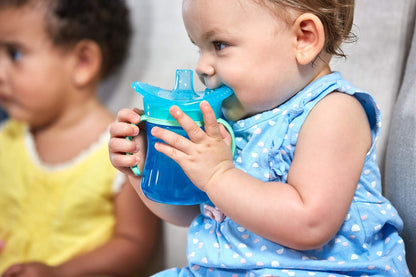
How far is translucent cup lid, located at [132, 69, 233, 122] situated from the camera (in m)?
0.70

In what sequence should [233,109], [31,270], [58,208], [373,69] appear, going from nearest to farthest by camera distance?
[233,109] → [373,69] → [31,270] → [58,208]

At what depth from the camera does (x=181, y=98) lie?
0.73 meters

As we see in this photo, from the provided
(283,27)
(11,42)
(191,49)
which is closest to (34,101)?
(11,42)

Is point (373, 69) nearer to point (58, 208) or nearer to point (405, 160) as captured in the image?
point (405, 160)

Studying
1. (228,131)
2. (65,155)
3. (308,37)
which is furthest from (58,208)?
(308,37)

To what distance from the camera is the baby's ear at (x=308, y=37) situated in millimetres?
724

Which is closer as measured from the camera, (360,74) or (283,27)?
(283,27)

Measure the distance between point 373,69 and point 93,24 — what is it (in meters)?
0.73

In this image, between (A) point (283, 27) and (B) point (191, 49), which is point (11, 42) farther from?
(A) point (283, 27)

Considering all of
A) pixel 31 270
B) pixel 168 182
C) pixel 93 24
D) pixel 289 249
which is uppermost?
pixel 93 24

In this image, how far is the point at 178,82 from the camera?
29.6 inches

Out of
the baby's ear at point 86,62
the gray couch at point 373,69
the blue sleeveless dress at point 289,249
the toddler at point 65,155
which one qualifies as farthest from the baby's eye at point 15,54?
the blue sleeveless dress at point 289,249

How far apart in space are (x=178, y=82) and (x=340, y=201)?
0.96 ft

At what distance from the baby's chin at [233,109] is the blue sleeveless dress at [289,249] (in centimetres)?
1
